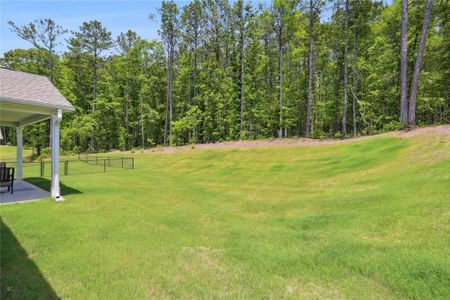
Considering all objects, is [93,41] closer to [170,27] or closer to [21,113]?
[170,27]

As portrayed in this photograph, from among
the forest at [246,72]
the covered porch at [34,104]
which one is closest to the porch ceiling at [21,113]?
the covered porch at [34,104]

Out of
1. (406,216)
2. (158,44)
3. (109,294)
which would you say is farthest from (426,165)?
(158,44)

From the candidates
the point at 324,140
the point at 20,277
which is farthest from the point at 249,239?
the point at 324,140

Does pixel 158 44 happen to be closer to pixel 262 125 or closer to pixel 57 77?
pixel 57 77

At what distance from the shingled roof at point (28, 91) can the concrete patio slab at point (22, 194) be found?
3109mm

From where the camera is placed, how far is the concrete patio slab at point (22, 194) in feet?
29.4

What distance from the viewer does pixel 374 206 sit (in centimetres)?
687

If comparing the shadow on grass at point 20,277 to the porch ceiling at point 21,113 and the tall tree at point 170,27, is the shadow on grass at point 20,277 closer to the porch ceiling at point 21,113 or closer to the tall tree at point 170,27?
the porch ceiling at point 21,113

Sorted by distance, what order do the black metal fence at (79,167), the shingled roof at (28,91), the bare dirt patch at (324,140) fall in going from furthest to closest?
the black metal fence at (79,167)
the bare dirt patch at (324,140)
the shingled roof at (28,91)

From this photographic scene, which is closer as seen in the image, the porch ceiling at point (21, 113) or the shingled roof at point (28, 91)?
the shingled roof at point (28, 91)

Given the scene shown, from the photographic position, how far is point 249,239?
562cm

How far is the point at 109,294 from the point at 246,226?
11.5ft

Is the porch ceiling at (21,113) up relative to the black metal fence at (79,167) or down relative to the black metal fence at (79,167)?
up

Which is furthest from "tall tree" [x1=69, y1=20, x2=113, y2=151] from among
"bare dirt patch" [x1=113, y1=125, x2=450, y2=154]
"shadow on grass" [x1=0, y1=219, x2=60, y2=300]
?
"shadow on grass" [x1=0, y1=219, x2=60, y2=300]
